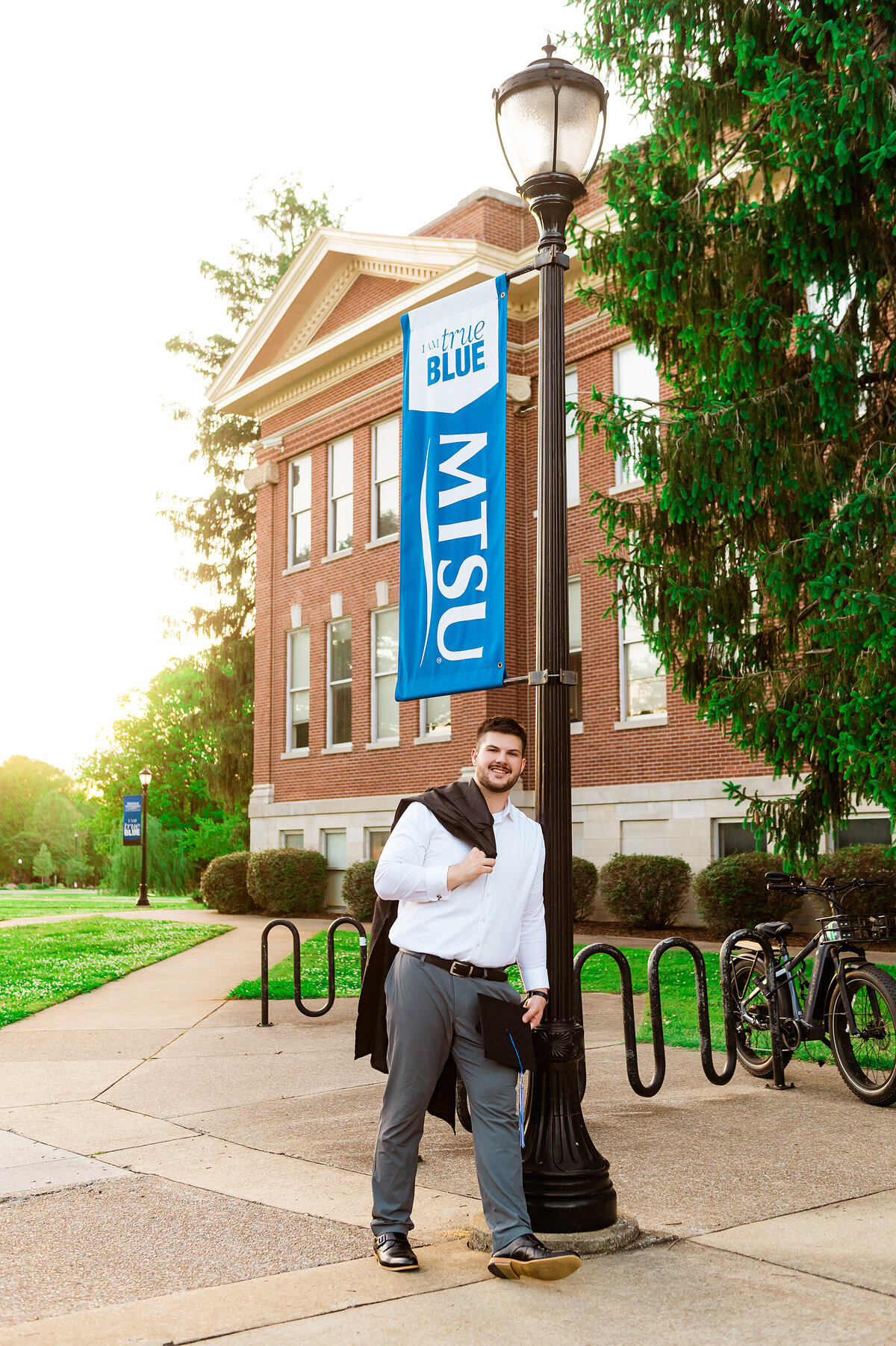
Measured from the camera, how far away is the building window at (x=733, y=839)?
1978 cm

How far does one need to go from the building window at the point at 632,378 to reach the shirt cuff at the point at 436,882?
17635 mm

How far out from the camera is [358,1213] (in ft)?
17.3

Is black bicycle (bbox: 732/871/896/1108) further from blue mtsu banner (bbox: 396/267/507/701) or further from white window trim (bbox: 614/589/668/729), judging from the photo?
white window trim (bbox: 614/589/668/729)

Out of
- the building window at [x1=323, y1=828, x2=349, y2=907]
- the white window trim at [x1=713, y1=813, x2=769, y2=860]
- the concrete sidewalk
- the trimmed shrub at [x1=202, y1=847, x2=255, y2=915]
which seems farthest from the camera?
the trimmed shrub at [x1=202, y1=847, x2=255, y2=915]

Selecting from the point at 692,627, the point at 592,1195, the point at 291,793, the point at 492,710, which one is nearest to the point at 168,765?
the point at 291,793

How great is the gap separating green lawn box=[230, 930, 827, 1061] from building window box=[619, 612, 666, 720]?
5180mm

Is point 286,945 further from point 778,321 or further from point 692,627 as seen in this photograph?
point 778,321

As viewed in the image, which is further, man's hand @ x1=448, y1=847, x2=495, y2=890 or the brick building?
the brick building

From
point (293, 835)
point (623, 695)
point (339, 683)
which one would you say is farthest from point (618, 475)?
point (293, 835)

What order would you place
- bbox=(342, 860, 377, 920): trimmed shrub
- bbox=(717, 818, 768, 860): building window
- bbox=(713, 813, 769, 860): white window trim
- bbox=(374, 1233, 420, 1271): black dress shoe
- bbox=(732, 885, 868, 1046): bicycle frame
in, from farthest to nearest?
bbox=(342, 860, 377, 920): trimmed shrub, bbox=(713, 813, 769, 860): white window trim, bbox=(717, 818, 768, 860): building window, bbox=(732, 885, 868, 1046): bicycle frame, bbox=(374, 1233, 420, 1271): black dress shoe

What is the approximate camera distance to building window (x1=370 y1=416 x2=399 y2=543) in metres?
Answer: 26.7

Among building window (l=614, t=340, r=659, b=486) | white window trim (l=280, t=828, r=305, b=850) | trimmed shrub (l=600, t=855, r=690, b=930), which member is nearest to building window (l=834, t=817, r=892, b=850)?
trimmed shrub (l=600, t=855, r=690, b=930)

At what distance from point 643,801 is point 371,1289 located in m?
17.2

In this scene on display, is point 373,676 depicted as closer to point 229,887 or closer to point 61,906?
point 229,887
